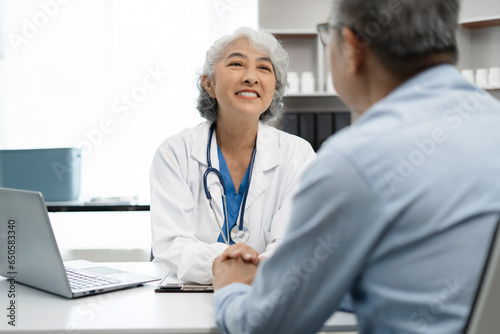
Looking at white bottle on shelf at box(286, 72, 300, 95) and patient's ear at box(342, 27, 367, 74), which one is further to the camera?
white bottle on shelf at box(286, 72, 300, 95)

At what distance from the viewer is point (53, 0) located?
4.05m

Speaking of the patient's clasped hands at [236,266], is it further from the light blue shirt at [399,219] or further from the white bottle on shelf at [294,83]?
the white bottle on shelf at [294,83]

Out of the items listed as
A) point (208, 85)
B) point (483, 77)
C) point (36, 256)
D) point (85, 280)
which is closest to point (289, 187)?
point (208, 85)

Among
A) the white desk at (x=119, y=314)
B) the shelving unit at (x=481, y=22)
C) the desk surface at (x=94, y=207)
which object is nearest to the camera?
the white desk at (x=119, y=314)

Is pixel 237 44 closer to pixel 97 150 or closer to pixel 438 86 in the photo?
pixel 438 86

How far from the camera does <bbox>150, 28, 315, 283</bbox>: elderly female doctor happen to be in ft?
5.38

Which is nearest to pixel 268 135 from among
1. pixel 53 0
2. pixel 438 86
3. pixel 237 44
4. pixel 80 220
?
pixel 237 44

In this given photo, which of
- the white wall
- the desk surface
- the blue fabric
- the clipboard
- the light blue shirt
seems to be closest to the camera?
the light blue shirt

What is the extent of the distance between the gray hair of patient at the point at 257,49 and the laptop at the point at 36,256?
82cm

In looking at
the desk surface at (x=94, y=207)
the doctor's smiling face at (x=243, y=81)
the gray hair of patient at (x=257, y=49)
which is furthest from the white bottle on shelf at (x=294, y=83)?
the doctor's smiling face at (x=243, y=81)

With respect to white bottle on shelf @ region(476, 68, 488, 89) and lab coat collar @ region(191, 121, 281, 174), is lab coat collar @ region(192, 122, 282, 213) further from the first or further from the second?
white bottle on shelf @ region(476, 68, 488, 89)

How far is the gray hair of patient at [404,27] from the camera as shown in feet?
2.27

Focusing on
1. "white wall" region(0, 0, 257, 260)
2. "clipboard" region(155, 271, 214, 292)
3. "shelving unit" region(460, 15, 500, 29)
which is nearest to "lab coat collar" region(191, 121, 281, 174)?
"clipboard" region(155, 271, 214, 292)

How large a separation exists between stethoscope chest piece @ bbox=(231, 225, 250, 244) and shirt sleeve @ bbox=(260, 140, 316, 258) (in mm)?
80
